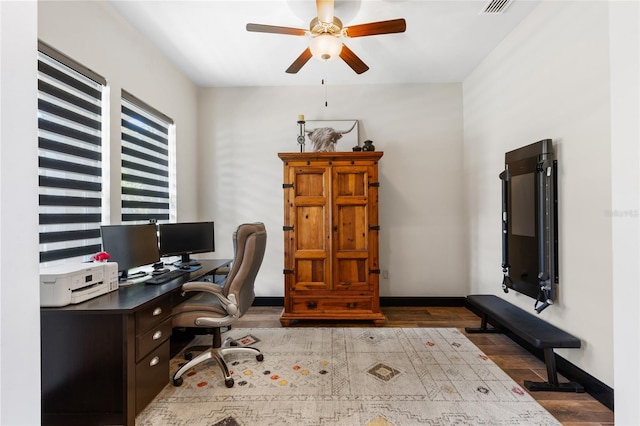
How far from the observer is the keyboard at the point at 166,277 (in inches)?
85.6

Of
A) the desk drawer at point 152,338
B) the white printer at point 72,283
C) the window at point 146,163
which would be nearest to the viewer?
the white printer at point 72,283

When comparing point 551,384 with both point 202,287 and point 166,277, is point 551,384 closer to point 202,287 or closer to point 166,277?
point 202,287

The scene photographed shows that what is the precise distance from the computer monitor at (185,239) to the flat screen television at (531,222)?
3219 millimetres

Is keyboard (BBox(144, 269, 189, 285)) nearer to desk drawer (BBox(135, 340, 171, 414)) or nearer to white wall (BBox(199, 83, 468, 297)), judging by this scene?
desk drawer (BBox(135, 340, 171, 414))

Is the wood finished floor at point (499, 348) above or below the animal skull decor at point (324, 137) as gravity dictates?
below

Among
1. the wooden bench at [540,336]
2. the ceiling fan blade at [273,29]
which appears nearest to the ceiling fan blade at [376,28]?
the ceiling fan blade at [273,29]

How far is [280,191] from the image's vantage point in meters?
3.96

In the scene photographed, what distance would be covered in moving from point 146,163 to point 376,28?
2603 millimetres

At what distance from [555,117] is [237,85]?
3734 millimetres

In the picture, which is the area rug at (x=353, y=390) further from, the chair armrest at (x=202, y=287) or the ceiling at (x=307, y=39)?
the ceiling at (x=307, y=39)

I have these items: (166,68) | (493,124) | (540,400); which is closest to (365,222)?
(493,124)

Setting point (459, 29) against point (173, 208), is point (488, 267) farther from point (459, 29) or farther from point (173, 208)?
point (173, 208)

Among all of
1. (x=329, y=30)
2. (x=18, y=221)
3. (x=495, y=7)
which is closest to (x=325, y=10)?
(x=329, y=30)

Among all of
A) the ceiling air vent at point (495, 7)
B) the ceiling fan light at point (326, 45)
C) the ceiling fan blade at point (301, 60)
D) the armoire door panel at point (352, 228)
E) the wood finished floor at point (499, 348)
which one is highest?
the ceiling air vent at point (495, 7)
